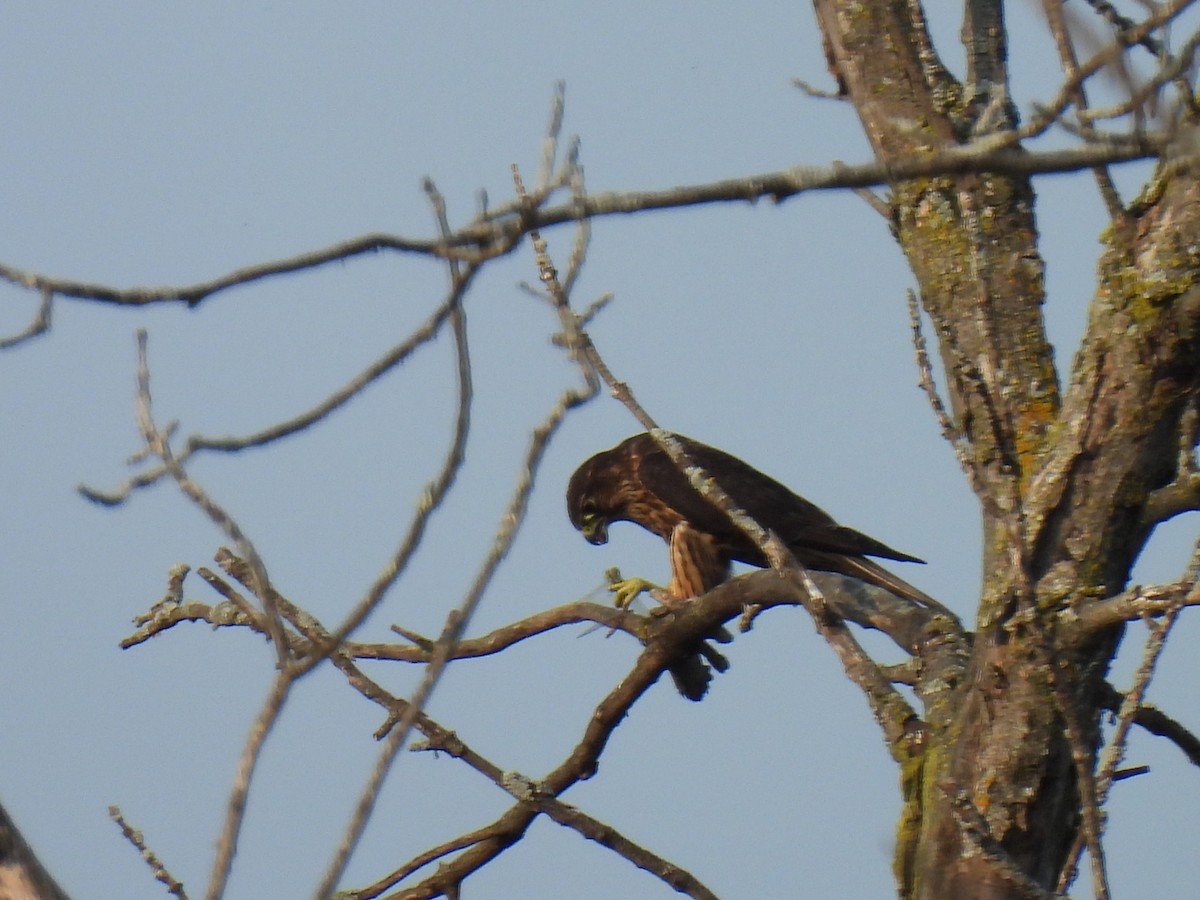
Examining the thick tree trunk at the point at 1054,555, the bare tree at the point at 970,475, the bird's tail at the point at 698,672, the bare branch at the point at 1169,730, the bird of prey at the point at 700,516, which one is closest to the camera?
the bare tree at the point at 970,475

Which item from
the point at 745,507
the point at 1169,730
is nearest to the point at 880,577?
the point at 745,507

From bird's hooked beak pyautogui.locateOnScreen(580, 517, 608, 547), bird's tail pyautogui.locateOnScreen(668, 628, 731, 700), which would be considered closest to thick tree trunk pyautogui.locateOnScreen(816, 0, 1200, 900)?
bird's tail pyautogui.locateOnScreen(668, 628, 731, 700)

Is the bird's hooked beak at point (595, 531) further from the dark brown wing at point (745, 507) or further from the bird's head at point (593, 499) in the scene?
the dark brown wing at point (745, 507)

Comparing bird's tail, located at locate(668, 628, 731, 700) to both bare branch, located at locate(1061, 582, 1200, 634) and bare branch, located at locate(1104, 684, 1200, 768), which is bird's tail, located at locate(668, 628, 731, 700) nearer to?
bare branch, located at locate(1104, 684, 1200, 768)

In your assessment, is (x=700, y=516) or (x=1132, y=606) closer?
(x=1132, y=606)

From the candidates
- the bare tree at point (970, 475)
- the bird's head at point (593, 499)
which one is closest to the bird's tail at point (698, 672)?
the bare tree at point (970, 475)

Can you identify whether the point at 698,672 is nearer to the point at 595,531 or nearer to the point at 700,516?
the point at 700,516

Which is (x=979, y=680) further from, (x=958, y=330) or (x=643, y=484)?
(x=643, y=484)

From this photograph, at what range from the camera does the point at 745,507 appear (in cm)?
614

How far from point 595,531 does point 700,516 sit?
3.03ft

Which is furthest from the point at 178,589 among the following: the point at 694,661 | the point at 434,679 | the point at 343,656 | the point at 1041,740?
the point at 434,679

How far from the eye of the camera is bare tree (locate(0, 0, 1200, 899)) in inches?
56.5

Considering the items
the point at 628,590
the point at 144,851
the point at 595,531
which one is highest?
the point at 595,531

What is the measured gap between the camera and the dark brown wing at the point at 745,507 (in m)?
5.71
